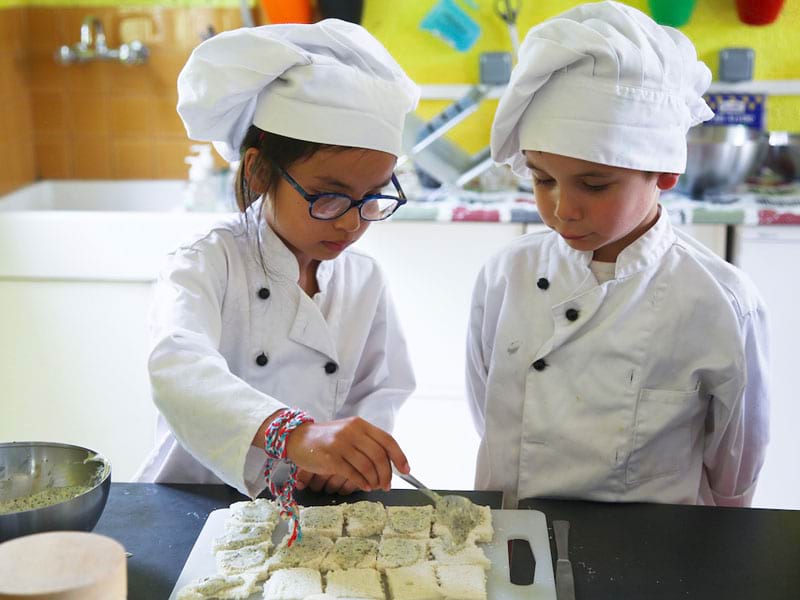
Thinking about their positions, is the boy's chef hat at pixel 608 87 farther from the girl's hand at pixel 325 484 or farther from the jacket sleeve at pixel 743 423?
the girl's hand at pixel 325 484

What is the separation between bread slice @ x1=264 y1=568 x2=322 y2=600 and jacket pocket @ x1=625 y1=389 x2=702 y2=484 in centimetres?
55

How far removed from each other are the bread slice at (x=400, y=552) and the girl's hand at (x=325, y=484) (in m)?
0.13

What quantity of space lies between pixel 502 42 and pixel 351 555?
2199 millimetres

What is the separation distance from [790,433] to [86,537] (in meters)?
2.16

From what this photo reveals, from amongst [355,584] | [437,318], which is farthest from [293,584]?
[437,318]

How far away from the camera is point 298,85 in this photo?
1.30 metres

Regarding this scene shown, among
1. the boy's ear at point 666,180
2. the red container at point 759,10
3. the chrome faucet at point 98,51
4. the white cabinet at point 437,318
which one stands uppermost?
the red container at point 759,10

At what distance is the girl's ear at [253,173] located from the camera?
54.5 inches

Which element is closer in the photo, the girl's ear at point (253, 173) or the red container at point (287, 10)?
the girl's ear at point (253, 173)

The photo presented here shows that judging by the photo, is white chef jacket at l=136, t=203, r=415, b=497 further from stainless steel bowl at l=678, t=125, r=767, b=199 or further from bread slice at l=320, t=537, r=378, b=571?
stainless steel bowl at l=678, t=125, r=767, b=199

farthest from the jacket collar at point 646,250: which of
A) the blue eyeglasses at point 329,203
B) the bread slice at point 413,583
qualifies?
the bread slice at point 413,583

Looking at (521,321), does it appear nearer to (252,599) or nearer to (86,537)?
(252,599)

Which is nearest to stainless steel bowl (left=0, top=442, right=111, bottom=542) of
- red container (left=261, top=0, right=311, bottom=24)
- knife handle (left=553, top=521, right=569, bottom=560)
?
knife handle (left=553, top=521, right=569, bottom=560)

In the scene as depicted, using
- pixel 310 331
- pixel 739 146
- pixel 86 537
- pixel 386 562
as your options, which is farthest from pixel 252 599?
pixel 739 146
